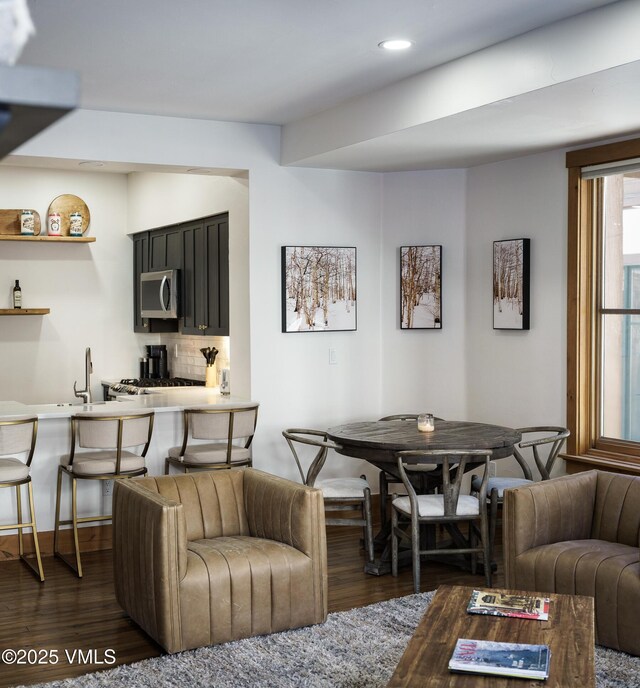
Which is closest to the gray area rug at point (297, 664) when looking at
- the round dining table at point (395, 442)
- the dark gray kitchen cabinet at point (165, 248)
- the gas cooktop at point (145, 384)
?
the round dining table at point (395, 442)

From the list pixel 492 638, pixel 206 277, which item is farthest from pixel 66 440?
pixel 492 638

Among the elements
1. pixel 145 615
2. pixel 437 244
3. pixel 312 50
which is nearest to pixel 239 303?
pixel 437 244

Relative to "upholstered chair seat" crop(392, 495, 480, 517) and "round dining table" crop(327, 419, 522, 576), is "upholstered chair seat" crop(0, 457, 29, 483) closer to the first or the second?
"round dining table" crop(327, 419, 522, 576)

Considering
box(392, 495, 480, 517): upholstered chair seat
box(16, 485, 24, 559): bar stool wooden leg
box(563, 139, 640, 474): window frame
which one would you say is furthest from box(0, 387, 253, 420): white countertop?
box(563, 139, 640, 474): window frame

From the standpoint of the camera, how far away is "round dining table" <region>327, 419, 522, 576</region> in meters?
4.74

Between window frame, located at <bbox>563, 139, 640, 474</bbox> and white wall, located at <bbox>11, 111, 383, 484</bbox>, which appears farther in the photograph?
white wall, located at <bbox>11, 111, 383, 484</bbox>

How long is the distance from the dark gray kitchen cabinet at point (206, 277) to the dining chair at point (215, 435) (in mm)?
1037

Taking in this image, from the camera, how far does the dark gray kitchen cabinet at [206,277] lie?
6.45 m

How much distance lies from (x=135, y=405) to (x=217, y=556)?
2.20 m

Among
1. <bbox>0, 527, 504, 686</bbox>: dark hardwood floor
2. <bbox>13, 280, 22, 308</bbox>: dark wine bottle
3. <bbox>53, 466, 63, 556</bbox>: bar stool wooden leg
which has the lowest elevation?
<bbox>0, 527, 504, 686</bbox>: dark hardwood floor

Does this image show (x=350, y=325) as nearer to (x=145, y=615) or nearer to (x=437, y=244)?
(x=437, y=244)

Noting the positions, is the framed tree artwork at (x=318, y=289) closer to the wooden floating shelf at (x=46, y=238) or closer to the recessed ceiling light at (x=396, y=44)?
the recessed ceiling light at (x=396, y=44)

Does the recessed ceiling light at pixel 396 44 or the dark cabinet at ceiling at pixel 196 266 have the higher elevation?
the recessed ceiling light at pixel 396 44

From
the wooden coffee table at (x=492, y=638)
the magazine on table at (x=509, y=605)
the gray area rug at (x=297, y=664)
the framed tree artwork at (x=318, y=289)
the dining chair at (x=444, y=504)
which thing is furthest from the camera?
the framed tree artwork at (x=318, y=289)
